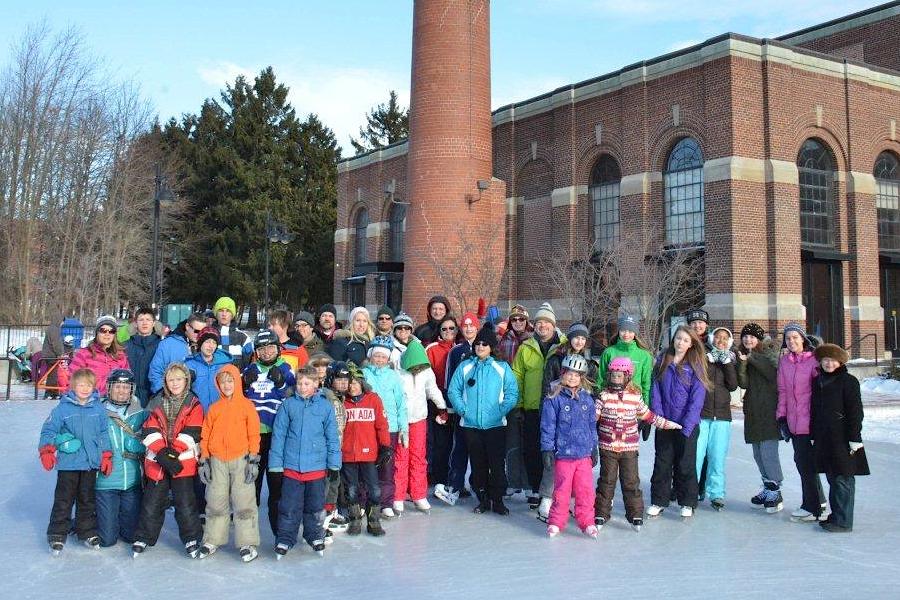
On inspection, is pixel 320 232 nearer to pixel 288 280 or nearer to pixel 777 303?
pixel 288 280

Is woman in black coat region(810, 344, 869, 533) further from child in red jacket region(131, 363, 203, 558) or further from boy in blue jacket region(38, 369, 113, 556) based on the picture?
boy in blue jacket region(38, 369, 113, 556)

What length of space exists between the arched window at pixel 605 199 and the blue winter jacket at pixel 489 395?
717 inches

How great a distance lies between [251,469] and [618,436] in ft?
10.3

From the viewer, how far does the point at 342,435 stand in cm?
652

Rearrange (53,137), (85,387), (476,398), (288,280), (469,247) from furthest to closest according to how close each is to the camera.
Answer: (288,280), (53,137), (469,247), (476,398), (85,387)

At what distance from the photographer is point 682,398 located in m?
7.15

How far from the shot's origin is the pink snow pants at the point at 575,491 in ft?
21.6

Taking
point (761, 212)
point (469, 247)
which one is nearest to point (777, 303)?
point (761, 212)

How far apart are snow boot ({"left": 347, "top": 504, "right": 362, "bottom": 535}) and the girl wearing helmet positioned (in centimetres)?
161

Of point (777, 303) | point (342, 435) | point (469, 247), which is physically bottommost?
point (342, 435)

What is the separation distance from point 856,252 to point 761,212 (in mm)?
4183

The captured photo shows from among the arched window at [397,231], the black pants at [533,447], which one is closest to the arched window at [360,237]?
the arched window at [397,231]

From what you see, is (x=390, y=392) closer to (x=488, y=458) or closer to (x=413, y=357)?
(x=413, y=357)

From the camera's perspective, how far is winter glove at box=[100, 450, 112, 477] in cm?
605
